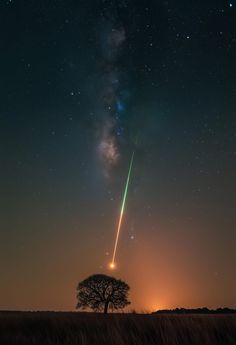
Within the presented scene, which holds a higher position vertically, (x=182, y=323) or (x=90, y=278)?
(x=90, y=278)

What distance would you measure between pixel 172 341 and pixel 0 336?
536 cm

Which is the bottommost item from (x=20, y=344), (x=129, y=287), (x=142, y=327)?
(x=20, y=344)

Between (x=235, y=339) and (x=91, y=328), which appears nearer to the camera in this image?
(x=235, y=339)

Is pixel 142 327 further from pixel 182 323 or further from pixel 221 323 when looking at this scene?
pixel 221 323

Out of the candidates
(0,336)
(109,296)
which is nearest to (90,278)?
(109,296)

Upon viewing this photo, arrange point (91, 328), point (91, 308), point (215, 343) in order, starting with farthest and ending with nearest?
point (91, 308)
point (91, 328)
point (215, 343)

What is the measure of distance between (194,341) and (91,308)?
51594 millimetres

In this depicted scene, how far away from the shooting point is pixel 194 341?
593 centimetres

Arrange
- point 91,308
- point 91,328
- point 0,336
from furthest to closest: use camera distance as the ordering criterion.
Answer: point 91,308
point 0,336
point 91,328

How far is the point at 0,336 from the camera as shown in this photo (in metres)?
9.55

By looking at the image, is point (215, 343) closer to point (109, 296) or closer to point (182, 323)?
point (182, 323)

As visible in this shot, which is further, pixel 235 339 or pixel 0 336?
pixel 0 336

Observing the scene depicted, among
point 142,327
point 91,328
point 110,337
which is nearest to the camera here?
point 110,337

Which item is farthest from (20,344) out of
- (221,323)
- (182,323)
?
(221,323)
